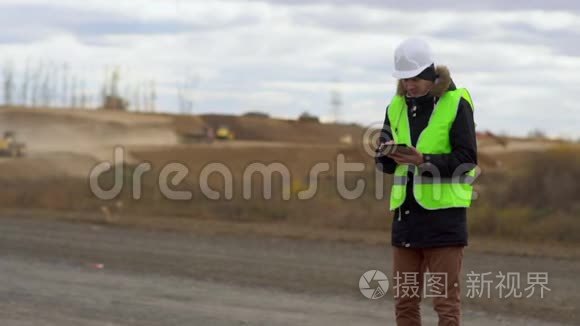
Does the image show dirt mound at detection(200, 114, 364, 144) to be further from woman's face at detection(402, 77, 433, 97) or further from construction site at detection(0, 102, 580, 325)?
woman's face at detection(402, 77, 433, 97)

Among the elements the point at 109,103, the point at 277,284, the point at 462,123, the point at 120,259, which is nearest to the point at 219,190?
the point at 120,259

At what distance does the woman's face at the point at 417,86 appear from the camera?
6.18 metres

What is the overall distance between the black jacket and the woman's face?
35mm

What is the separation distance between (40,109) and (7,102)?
7.04m

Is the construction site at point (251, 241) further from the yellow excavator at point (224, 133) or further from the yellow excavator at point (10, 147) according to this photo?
the yellow excavator at point (224, 133)

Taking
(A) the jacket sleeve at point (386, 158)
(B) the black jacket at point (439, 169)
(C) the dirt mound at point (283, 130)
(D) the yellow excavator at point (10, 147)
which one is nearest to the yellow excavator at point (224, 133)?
(C) the dirt mound at point (283, 130)

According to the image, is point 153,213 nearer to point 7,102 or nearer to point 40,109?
point 40,109

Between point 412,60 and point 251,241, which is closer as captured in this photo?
point 412,60

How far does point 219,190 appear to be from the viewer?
29578 millimetres

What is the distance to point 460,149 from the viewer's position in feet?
20.2

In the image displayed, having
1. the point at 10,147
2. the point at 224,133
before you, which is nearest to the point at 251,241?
the point at 10,147

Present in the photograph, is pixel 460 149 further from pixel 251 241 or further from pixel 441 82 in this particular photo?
pixel 251 241

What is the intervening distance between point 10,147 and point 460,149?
45.1 meters

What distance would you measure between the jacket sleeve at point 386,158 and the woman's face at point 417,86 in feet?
1.08
